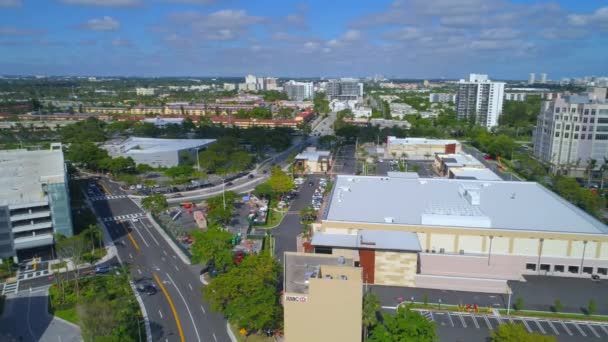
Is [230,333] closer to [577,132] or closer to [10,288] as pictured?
[10,288]

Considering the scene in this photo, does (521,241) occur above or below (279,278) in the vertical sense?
above

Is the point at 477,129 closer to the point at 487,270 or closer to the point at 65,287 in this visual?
the point at 487,270

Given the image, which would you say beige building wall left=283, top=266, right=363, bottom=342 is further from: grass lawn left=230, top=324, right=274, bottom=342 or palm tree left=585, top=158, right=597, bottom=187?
palm tree left=585, top=158, right=597, bottom=187

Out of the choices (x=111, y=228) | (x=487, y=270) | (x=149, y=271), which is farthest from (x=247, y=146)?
(x=487, y=270)

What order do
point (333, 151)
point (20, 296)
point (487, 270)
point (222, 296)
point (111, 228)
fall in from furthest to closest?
1. point (333, 151)
2. point (111, 228)
3. point (487, 270)
4. point (20, 296)
5. point (222, 296)

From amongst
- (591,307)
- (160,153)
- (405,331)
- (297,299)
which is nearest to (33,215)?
(297,299)

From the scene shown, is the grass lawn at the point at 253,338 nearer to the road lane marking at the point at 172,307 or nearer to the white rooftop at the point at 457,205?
the road lane marking at the point at 172,307

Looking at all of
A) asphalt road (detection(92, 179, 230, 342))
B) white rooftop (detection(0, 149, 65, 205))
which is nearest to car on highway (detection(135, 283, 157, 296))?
asphalt road (detection(92, 179, 230, 342))
